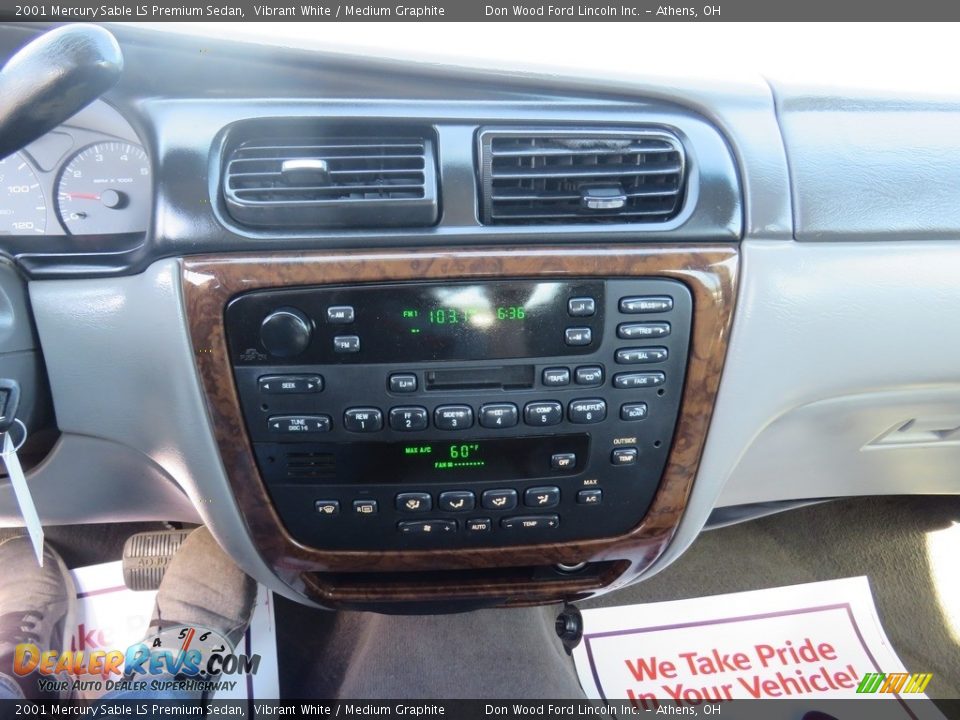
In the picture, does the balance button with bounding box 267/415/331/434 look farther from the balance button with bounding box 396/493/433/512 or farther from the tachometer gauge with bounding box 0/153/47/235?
the tachometer gauge with bounding box 0/153/47/235

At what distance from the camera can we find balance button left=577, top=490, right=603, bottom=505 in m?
0.97

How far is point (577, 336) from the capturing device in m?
0.85

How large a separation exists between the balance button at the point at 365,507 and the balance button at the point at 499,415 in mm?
197

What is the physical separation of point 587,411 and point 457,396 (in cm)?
16

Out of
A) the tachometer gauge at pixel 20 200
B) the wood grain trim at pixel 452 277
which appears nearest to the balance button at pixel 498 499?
the wood grain trim at pixel 452 277

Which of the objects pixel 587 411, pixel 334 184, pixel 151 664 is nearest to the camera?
pixel 334 184

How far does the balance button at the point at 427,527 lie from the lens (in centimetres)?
97

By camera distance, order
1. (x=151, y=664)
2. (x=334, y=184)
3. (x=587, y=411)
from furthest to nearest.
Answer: (x=151, y=664) → (x=587, y=411) → (x=334, y=184)

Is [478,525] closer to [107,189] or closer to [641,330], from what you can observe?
[641,330]

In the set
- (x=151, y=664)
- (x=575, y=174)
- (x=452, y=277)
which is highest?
(x=575, y=174)

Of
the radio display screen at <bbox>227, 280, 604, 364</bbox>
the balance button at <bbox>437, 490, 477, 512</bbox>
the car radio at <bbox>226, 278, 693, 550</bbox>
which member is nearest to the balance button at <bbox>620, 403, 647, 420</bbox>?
the car radio at <bbox>226, 278, 693, 550</bbox>

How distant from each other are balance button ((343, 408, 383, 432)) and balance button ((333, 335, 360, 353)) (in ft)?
0.25
